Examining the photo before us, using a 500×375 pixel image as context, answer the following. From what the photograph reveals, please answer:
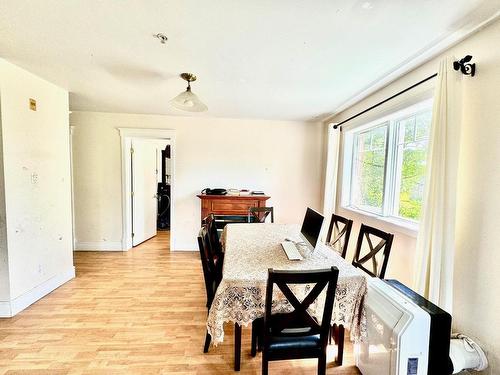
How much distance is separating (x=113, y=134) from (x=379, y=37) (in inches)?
158

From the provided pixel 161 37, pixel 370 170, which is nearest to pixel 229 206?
pixel 370 170

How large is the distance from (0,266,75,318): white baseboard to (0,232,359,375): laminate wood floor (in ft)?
0.22

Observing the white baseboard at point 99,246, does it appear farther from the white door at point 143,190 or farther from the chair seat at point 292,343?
the chair seat at point 292,343

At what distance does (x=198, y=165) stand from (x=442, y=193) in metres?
3.42

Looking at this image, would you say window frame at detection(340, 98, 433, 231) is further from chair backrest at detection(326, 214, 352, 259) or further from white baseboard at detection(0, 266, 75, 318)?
white baseboard at detection(0, 266, 75, 318)

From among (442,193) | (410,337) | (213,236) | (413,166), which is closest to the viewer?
(410,337)

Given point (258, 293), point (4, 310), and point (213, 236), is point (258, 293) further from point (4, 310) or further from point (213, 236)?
point (4, 310)

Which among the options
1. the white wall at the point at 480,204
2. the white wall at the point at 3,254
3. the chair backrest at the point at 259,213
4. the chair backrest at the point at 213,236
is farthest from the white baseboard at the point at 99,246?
the white wall at the point at 480,204

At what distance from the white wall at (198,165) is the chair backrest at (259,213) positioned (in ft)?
2.24

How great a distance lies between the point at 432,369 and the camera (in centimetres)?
125

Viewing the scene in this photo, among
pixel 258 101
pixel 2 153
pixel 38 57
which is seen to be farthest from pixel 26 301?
pixel 258 101

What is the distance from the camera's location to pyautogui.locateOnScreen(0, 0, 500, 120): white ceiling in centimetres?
136

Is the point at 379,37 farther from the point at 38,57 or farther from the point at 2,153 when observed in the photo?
the point at 2,153

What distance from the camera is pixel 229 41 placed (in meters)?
1.71
